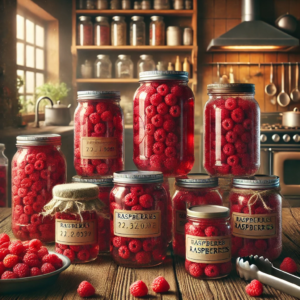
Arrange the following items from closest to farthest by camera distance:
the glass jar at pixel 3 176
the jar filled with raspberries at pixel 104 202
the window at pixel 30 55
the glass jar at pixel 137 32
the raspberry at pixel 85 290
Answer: the raspberry at pixel 85 290
the jar filled with raspberries at pixel 104 202
the glass jar at pixel 3 176
the window at pixel 30 55
the glass jar at pixel 137 32

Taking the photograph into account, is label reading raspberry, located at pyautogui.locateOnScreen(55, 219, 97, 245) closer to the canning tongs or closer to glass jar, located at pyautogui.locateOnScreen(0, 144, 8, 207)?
the canning tongs

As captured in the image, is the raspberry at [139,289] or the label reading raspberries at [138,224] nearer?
the raspberry at [139,289]

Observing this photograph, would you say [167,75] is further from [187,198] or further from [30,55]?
[30,55]

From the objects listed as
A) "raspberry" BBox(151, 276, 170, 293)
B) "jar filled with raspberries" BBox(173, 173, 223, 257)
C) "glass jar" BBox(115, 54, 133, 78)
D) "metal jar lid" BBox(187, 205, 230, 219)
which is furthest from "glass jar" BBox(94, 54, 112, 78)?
"raspberry" BBox(151, 276, 170, 293)

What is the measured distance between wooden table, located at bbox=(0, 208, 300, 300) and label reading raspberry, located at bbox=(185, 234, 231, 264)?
0.13 feet

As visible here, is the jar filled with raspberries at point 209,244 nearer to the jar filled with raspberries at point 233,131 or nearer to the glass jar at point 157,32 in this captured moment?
the jar filled with raspberries at point 233,131

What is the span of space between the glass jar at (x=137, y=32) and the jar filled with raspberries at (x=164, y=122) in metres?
2.71

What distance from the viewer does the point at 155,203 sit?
2.95 feet

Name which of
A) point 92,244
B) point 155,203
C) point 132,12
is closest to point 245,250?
point 155,203

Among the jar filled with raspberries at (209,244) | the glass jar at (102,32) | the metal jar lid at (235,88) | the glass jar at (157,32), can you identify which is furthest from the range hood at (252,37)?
the jar filled with raspberries at (209,244)

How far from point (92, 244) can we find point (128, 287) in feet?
Result: 0.56

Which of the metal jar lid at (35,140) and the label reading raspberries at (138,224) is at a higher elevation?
the metal jar lid at (35,140)

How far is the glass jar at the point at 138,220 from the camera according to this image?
88 cm

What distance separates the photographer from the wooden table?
2.46 feet
